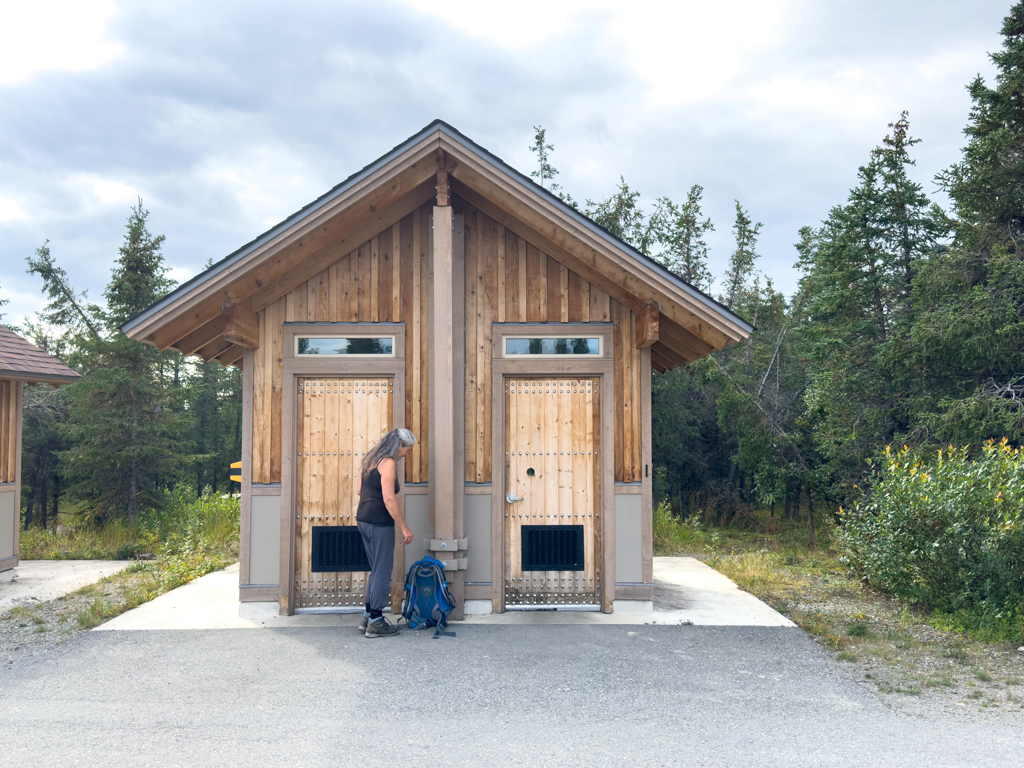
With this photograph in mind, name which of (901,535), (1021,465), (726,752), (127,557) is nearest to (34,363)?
(127,557)

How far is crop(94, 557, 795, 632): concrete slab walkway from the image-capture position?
7.10 meters

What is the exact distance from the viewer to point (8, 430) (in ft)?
33.8

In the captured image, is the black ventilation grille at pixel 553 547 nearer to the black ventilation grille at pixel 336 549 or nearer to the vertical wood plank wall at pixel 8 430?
the black ventilation grille at pixel 336 549

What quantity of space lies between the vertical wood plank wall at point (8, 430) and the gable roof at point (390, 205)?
179 inches

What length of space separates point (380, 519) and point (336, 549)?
43.7 inches

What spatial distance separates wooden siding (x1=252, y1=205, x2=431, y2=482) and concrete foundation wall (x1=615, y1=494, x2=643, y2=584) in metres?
2.05

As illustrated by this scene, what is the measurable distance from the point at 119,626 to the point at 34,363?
18.0 feet

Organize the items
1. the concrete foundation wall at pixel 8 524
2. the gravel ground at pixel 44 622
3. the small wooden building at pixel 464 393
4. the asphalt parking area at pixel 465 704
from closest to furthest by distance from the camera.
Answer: the asphalt parking area at pixel 465 704 < the gravel ground at pixel 44 622 < the small wooden building at pixel 464 393 < the concrete foundation wall at pixel 8 524

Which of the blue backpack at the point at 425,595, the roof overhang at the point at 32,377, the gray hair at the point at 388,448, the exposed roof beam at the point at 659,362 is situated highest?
the exposed roof beam at the point at 659,362

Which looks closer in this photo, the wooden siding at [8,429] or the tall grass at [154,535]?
the wooden siding at [8,429]

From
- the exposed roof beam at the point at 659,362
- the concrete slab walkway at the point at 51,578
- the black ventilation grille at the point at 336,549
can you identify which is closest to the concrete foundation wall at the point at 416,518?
the black ventilation grille at the point at 336,549

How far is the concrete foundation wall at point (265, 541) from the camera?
24.5 ft

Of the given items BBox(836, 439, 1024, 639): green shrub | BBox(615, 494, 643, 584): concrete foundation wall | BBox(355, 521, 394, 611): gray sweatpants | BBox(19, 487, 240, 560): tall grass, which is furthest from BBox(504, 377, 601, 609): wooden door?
BBox(19, 487, 240, 560): tall grass

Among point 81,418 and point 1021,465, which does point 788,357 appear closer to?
point 1021,465
